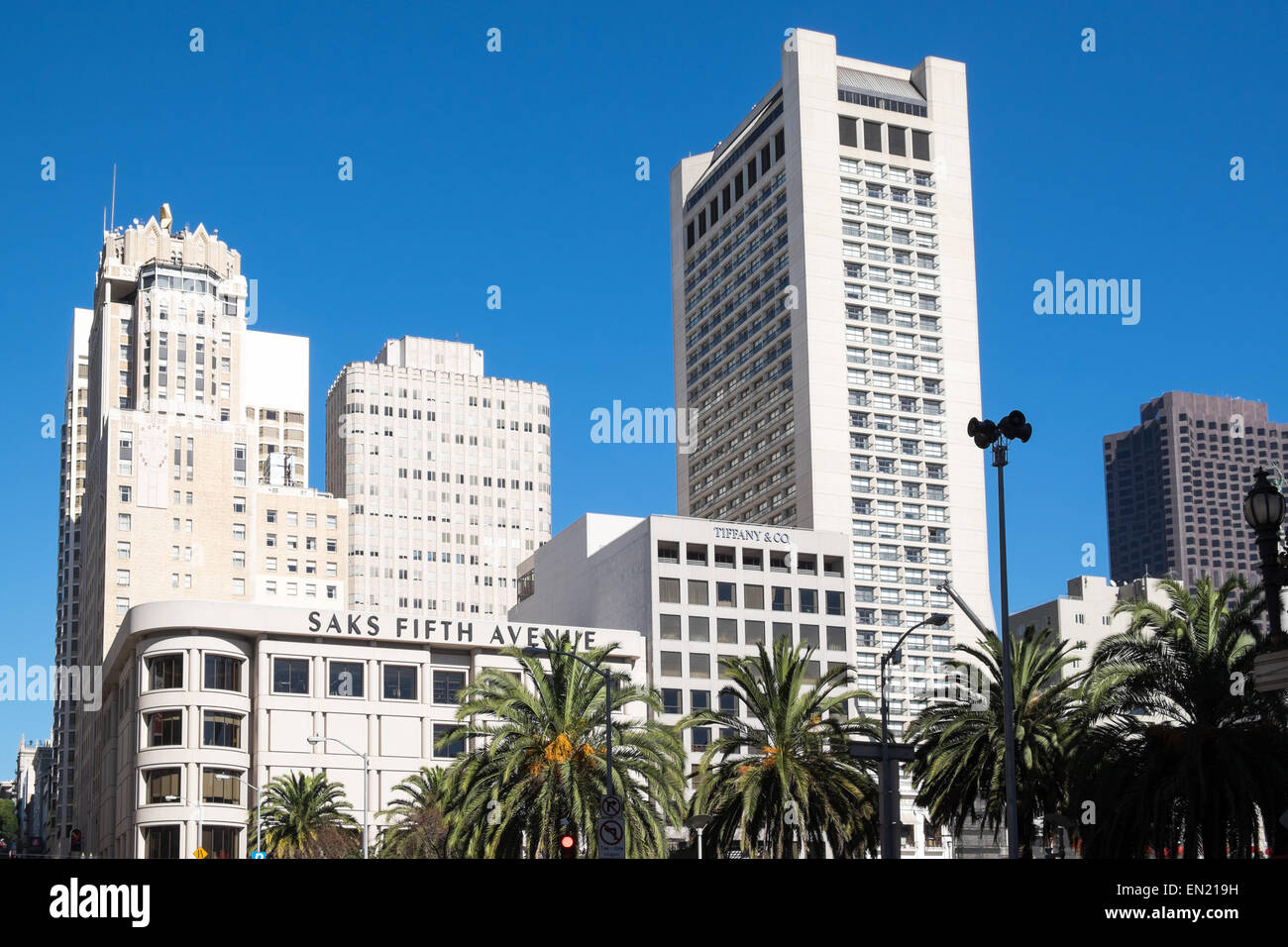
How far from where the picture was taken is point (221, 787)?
97938mm

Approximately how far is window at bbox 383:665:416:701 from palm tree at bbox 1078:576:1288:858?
6890 cm

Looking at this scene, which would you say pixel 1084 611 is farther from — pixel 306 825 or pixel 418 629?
pixel 306 825

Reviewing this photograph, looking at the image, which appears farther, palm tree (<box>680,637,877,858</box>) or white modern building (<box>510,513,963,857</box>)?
white modern building (<box>510,513,963,857</box>)

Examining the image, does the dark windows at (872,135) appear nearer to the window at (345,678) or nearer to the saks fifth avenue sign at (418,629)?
the saks fifth avenue sign at (418,629)

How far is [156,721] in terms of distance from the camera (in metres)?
98.9

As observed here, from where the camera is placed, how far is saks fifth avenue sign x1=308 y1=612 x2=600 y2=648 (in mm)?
103875

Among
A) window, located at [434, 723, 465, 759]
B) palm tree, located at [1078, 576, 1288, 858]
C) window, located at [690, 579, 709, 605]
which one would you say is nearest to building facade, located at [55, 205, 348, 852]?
window, located at [434, 723, 465, 759]

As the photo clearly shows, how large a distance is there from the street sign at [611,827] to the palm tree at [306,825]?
49.0m

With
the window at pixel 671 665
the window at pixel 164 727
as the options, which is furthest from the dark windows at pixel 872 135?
the window at pixel 164 727

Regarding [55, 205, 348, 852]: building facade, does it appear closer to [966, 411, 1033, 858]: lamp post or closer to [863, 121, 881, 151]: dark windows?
[863, 121, 881, 151]: dark windows

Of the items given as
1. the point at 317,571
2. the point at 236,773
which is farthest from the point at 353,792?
the point at 317,571
